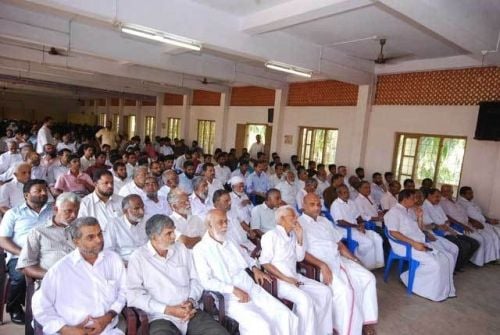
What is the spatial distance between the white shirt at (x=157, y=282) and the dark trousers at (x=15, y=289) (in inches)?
44.6

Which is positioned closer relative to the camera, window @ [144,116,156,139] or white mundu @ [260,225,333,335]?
white mundu @ [260,225,333,335]

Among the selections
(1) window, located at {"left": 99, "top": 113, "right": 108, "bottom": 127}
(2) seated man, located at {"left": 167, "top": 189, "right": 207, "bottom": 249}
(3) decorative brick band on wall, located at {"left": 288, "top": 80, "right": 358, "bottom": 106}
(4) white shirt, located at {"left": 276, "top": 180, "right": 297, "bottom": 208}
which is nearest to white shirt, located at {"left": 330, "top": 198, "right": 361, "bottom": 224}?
(4) white shirt, located at {"left": 276, "top": 180, "right": 297, "bottom": 208}

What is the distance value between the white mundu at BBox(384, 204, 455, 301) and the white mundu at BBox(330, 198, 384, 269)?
0.32 meters

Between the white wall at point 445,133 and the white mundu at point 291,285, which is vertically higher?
the white wall at point 445,133

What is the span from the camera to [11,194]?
3.95m

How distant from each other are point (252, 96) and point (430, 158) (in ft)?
19.5

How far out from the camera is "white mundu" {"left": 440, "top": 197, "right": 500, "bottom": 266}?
5469 mm

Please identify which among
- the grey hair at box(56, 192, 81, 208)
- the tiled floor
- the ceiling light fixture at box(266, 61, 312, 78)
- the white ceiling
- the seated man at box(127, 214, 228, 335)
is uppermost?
the white ceiling

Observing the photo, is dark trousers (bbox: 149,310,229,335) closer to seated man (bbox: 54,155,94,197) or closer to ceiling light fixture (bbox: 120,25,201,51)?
seated man (bbox: 54,155,94,197)

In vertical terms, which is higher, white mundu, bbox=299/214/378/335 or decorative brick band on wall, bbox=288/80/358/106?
decorative brick band on wall, bbox=288/80/358/106

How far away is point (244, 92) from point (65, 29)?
6.48 m

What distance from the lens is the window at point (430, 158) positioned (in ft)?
22.7

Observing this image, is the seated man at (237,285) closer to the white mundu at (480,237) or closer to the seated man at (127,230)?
the seated man at (127,230)

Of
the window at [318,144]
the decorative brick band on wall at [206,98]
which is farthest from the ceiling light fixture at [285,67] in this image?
the decorative brick band on wall at [206,98]
